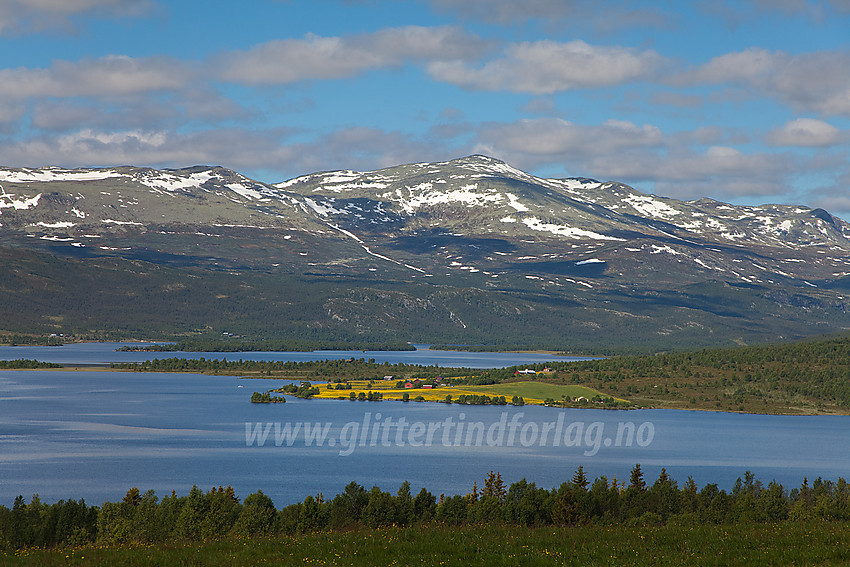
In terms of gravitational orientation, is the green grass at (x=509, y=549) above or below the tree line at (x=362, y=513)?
above

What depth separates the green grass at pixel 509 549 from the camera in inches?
1437

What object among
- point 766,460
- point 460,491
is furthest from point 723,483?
point 460,491

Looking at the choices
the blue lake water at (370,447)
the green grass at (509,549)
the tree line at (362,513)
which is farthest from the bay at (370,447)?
the green grass at (509,549)

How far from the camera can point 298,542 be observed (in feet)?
139

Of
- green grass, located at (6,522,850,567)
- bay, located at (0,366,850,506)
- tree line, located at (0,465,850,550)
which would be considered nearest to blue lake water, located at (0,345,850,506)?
bay, located at (0,366,850,506)

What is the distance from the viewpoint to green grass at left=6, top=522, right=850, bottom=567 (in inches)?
1437

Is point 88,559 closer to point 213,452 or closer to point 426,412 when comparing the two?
point 213,452

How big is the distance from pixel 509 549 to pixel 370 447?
10488cm

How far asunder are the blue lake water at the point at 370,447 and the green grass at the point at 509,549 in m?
53.1

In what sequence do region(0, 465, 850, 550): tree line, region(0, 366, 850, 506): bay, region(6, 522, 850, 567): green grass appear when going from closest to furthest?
region(6, 522, 850, 567): green grass < region(0, 465, 850, 550): tree line < region(0, 366, 850, 506): bay

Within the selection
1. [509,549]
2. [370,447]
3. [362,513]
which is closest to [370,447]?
[370,447]

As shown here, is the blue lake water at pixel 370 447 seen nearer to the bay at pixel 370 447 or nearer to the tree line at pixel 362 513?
the bay at pixel 370 447

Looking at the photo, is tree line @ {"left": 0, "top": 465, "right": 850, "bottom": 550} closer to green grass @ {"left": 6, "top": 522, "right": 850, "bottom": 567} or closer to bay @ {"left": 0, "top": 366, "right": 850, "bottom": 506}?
green grass @ {"left": 6, "top": 522, "right": 850, "bottom": 567}

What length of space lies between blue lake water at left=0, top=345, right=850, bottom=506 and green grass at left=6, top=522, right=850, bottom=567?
5307 centimetres
